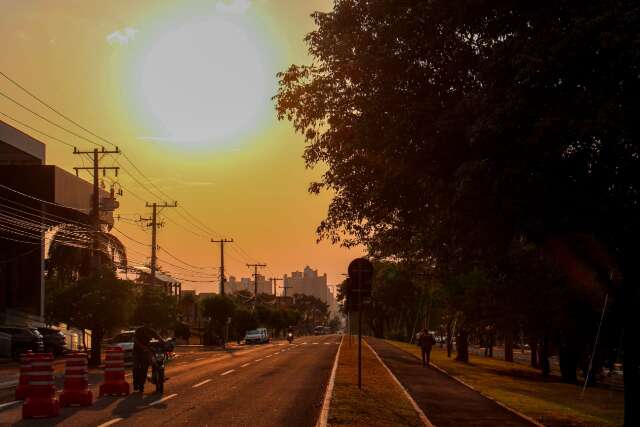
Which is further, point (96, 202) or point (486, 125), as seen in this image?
point (96, 202)

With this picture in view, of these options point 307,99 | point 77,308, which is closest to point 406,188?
point 307,99

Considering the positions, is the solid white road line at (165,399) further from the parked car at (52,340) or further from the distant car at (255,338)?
the distant car at (255,338)

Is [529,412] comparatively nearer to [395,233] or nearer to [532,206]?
[395,233]

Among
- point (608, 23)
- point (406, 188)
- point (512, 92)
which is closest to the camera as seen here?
point (608, 23)

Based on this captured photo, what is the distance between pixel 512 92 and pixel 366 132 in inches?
122

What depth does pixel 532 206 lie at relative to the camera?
12617 millimetres

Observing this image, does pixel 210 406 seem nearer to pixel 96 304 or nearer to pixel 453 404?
pixel 453 404

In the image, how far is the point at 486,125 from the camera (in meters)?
11.2

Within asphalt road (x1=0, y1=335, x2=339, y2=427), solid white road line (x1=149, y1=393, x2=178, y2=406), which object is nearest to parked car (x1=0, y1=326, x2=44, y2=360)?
asphalt road (x1=0, y1=335, x2=339, y2=427)

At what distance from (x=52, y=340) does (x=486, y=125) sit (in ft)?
139

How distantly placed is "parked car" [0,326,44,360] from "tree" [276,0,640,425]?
32.2 meters

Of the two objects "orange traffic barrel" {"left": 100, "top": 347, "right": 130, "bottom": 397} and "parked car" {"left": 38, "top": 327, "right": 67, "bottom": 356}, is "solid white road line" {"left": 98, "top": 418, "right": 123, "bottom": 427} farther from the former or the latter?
"parked car" {"left": 38, "top": 327, "right": 67, "bottom": 356}

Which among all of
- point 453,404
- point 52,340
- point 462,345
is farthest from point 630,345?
point 52,340

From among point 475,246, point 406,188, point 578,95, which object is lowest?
point 475,246
